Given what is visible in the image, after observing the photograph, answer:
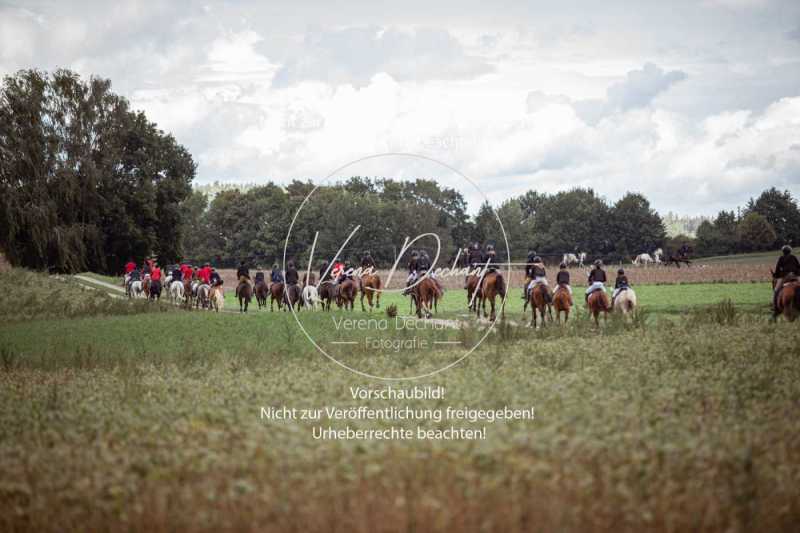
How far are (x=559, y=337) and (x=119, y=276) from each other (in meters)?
58.2

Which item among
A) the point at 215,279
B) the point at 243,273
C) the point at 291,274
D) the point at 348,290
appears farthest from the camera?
the point at 215,279

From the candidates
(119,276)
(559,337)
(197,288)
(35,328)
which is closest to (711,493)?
(559,337)

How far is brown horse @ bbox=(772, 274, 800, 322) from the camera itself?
24.0 m

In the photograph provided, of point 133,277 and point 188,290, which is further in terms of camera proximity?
point 133,277

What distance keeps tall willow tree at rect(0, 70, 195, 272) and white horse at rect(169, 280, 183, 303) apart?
17975mm

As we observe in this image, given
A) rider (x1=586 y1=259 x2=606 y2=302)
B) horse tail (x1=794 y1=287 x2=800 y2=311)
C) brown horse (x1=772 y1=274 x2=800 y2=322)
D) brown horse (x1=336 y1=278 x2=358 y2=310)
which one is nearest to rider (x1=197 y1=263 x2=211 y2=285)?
brown horse (x1=336 y1=278 x2=358 y2=310)

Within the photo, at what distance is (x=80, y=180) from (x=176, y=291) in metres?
22.7

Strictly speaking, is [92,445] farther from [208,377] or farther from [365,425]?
[208,377]

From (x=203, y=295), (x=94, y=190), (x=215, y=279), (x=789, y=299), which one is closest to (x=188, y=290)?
(x=203, y=295)

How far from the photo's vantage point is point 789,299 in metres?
24.3

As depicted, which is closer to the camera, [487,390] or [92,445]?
[92,445]

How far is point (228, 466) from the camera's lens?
797 cm

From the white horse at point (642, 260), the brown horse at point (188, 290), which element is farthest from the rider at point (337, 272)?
the white horse at point (642, 260)

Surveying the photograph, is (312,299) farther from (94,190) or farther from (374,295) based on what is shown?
(94,190)
